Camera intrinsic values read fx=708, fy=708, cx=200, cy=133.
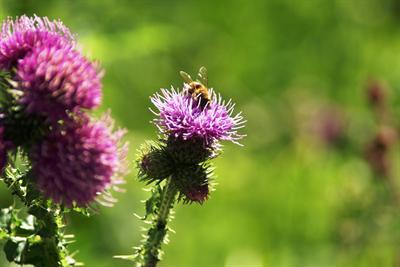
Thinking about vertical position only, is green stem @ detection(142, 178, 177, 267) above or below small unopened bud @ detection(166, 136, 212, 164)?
below

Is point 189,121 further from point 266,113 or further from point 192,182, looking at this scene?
point 266,113

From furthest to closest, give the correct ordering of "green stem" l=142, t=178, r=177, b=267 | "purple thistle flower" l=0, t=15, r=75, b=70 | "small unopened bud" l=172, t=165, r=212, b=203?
1. "small unopened bud" l=172, t=165, r=212, b=203
2. "green stem" l=142, t=178, r=177, b=267
3. "purple thistle flower" l=0, t=15, r=75, b=70

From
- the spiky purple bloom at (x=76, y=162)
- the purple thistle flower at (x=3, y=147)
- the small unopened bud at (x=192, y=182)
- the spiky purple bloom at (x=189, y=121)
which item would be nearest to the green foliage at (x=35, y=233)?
the purple thistle flower at (x=3, y=147)

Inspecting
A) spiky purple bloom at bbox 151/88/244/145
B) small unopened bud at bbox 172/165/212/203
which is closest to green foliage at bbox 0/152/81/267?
small unopened bud at bbox 172/165/212/203

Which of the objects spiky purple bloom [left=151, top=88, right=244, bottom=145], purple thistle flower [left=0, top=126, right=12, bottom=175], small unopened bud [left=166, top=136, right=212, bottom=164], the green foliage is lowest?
the green foliage

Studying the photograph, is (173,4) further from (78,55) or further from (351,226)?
(78,55)

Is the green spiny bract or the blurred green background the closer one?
the green spiny bract

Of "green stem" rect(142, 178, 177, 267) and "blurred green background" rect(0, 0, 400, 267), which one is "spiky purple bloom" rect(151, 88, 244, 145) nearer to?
"green stem" rect(142, 178, 177, 267)

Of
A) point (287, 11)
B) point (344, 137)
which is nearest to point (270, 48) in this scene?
point (287, 11)
